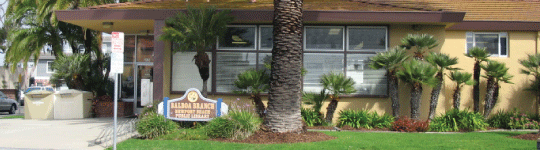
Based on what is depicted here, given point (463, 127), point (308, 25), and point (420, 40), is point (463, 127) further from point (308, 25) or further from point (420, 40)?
point (308, 25)

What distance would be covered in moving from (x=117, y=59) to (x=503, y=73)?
10046 mm

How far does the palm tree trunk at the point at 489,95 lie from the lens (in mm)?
14047

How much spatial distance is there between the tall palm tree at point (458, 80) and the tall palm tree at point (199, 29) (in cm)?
608

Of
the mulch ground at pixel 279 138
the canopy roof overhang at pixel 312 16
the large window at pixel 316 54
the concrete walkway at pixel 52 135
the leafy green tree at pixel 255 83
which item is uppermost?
the canopy roof overhang at pixel 312 16

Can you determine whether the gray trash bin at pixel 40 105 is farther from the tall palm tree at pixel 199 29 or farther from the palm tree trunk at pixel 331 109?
the palm tree trunk at pixel 331 109

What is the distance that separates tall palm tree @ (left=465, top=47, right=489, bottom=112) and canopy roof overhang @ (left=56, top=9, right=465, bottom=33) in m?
0.96

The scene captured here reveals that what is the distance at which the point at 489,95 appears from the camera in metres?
14.1

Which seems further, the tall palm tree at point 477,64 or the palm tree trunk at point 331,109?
the tall palm tree at point 477,64

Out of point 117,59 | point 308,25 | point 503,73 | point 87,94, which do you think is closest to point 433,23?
point 503,73

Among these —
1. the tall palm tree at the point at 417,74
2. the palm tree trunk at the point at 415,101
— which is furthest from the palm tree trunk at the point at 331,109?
the palm tree trunk at the point at 415,101

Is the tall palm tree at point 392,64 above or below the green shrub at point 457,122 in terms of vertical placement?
above

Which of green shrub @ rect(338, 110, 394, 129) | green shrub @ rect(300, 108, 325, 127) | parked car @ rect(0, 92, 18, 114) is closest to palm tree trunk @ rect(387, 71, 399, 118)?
green shrub @ rect(338, 110, 394, 129)

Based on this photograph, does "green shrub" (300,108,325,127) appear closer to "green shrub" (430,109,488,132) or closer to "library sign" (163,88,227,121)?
"library sign" (163,88,227,121)

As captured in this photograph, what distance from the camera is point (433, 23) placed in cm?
1399
